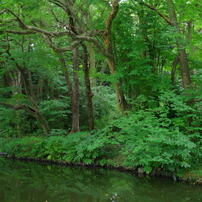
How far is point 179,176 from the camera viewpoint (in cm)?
679

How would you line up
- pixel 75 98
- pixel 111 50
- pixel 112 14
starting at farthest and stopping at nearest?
pixel 75 98 → pixel 111 50 → pixel 112 14

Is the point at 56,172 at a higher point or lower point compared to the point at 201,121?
lower

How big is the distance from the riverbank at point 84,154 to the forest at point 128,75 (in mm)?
38

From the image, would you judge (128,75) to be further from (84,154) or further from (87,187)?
(87,187)

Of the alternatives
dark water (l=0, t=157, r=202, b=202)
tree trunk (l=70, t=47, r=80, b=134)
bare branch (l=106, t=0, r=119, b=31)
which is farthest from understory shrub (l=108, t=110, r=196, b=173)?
tree trunk (l=70, t=47, r=80, b=134)

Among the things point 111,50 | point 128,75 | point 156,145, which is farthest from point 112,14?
point 156,145

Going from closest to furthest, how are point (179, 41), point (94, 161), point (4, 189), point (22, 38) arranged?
point (4, 189), point (179, 41), point (94, 161), point (22, 38)

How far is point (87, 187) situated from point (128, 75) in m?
4.36

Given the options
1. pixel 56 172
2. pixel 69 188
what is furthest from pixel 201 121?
pixel 56 172

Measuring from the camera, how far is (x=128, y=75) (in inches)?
358

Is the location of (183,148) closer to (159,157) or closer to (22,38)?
(159,157)

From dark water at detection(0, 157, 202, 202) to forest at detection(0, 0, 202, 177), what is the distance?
0.55 metres

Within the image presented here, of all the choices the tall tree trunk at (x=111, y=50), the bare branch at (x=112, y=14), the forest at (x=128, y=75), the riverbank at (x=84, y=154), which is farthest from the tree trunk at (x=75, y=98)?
the bare branch at (x=112, y=14)

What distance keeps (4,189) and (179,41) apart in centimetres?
628
